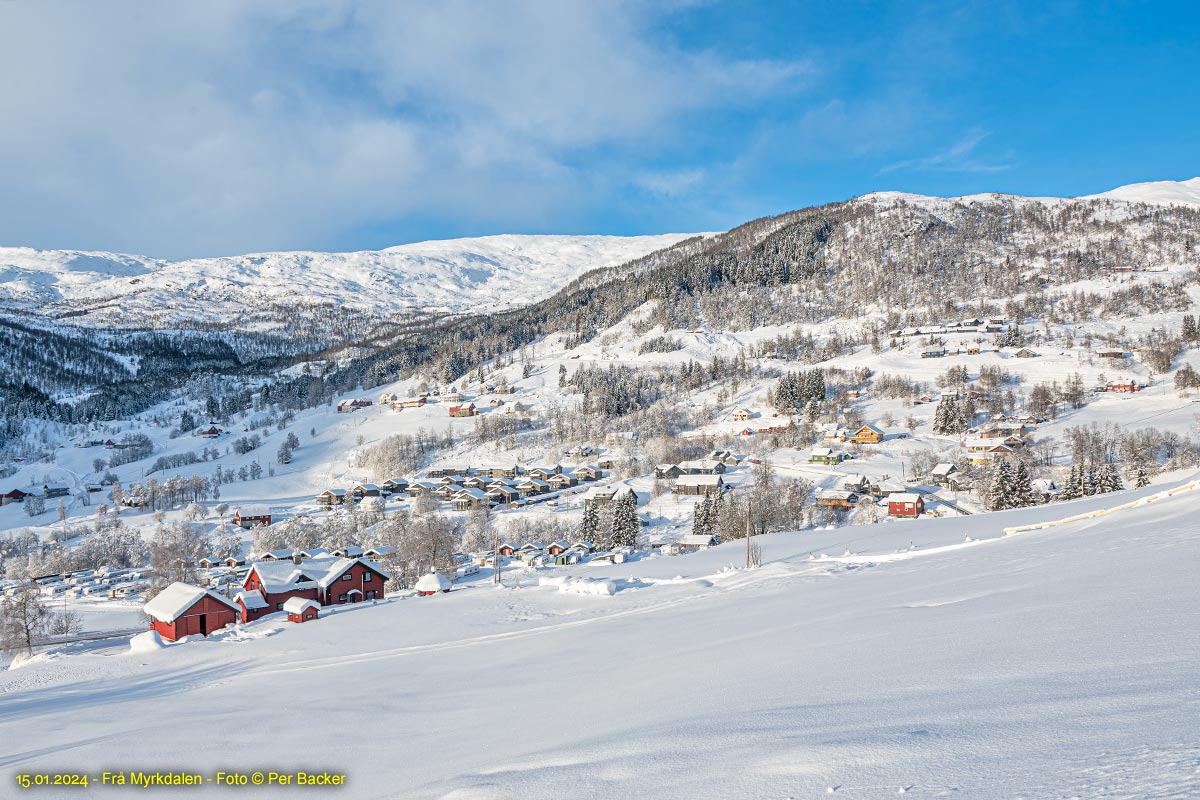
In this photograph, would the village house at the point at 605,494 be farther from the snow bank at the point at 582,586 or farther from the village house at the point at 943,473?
the snow bank at the point at 582,586

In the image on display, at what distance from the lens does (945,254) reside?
168 metres

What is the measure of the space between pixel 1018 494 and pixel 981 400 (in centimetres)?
4669

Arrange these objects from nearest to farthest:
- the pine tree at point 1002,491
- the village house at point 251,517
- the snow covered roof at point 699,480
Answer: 1. the pine tree at point 1002,491
2. the snow covered roof at point 699,480
3. the village house at point 251,517

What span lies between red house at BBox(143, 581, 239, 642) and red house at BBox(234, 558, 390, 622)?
2.61m

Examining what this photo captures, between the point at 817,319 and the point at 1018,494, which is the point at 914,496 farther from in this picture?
the point at 817,319

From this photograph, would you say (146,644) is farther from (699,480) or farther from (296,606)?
(699,480)

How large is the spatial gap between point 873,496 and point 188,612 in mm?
50576

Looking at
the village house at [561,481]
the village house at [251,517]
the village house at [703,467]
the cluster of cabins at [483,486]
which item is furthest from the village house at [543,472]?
the village house at [251,517]

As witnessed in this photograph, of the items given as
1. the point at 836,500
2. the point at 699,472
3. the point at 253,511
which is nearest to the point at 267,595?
the point at 253,511

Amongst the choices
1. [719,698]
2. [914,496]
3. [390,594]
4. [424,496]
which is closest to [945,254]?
[914,496]

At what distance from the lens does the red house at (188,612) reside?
31.8 m

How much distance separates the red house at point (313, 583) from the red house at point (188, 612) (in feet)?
8.57

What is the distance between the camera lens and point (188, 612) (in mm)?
32094

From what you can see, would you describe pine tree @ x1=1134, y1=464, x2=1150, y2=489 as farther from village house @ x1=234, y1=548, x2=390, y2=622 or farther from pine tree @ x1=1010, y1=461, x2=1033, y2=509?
village house @ x1=234, y1=548, x2=390, y2=622
